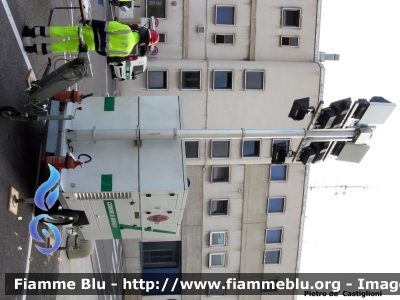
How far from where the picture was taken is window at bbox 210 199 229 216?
64.3 ft

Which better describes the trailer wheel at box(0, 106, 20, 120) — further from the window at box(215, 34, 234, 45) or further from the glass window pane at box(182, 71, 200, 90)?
the window at box(215, 34, 234, 45)

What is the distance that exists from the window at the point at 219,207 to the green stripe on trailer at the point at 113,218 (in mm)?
10019

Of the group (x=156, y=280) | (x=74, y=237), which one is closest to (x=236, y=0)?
(x=74, y=237)

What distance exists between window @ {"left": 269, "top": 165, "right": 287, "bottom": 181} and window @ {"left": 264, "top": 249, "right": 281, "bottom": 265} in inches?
145

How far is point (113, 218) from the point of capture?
9133 millimetres

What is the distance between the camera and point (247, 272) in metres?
20.7

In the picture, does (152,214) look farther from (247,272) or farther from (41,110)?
(247,272)

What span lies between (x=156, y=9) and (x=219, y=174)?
24.9 feet

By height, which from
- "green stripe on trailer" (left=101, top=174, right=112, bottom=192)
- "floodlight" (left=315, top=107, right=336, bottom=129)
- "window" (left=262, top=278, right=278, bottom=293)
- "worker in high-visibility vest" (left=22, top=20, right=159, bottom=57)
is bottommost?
"window" (left=262, top=278, right=278, bottom=293)

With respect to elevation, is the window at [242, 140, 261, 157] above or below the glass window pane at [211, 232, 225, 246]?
above

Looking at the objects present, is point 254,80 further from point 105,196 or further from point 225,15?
point 105,196

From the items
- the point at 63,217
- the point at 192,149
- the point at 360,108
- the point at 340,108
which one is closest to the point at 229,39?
the point at 192,149

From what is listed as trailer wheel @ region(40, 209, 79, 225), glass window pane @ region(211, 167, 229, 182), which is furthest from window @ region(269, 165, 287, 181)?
trailer wheel @ region(40, 209, 79, 225)

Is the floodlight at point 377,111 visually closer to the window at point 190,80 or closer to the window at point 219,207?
the window at point 190,80
